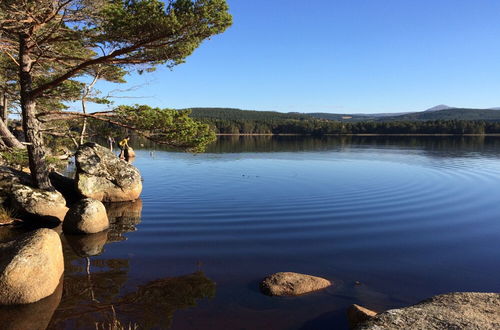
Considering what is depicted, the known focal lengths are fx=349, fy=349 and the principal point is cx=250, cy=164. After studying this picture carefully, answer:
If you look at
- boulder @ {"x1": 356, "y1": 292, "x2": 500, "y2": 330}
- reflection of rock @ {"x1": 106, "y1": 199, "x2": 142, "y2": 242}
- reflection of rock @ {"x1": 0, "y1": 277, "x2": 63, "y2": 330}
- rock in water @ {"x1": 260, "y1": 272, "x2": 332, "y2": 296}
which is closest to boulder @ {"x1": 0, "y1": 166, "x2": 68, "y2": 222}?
reflection of rock @ {"x1": 106, "y1": 199, "x2": 142, "y2": 242}

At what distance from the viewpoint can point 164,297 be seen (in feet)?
28.0

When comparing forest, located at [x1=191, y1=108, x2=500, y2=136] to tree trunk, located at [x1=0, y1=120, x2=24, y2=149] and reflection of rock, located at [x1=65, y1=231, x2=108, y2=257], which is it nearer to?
tree trunk, located at [x1=0, y1=120, x2=24, y2=149]

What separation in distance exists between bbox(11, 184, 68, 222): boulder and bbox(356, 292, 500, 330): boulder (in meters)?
14.0

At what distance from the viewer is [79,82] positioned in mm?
19547

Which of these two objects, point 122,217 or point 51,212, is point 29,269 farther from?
point 122,217

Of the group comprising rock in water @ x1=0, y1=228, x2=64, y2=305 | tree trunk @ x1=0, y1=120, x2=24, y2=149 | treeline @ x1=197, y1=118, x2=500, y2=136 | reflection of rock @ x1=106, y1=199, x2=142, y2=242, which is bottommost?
reflection of rock @ x1=106, y1=199, x2=142, y2=242

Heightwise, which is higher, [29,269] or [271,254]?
[29,269]

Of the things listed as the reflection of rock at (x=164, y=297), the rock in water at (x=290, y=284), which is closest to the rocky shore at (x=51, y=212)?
the reflection of rock at (x=164, y=297)

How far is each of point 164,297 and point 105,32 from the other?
10282mm

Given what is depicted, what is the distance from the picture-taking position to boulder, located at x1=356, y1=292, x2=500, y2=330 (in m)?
5.71

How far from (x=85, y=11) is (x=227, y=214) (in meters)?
10.5

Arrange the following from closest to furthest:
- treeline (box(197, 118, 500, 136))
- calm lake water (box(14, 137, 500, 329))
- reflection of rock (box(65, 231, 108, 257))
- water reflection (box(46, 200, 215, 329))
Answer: water reflection (box(46, 200, 215, 329)) → calm lake water (box(14, 137, 500, 329)) → reflection of rock (box(65, 231, 108, 257)) → treeline (box(197, 118, 500, 136))

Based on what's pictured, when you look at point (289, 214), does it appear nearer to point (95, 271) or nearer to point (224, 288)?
point (224, 288)

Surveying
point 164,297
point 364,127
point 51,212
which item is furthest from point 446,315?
point 364,127
